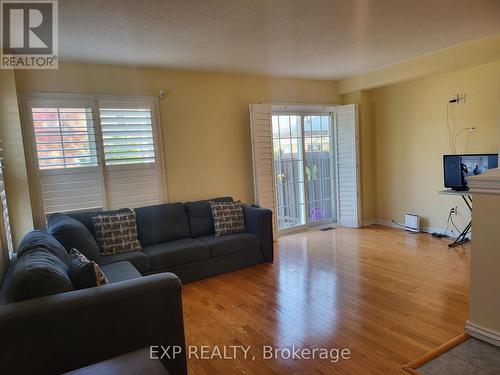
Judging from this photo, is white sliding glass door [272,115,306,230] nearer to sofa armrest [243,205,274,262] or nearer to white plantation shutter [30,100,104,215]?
sofa armrest [243,205,274,262]

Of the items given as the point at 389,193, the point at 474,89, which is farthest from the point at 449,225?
the point at 474,89

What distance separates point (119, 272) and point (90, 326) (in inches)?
45.7

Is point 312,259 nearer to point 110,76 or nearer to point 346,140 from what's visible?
point 346,140

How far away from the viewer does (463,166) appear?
4.20 m

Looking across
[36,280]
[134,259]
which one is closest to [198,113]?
[134,259]

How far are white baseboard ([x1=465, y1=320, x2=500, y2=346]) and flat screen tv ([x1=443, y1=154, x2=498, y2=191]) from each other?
2246 millimetres

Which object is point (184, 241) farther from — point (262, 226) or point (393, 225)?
point (393, 225)

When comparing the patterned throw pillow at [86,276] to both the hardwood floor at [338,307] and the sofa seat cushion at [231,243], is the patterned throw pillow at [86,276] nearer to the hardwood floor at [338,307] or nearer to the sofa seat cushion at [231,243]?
the hardwood floor at [338,307]

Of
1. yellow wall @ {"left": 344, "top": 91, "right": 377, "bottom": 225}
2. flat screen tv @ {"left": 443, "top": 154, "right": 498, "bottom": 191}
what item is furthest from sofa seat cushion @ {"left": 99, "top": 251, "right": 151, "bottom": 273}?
yellow wall @ {"left": 344, "top": 91, "right": 377, "bottom": 225}

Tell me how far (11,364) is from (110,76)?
128 inches

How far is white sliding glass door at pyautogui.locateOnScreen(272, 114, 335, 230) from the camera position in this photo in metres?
5.39

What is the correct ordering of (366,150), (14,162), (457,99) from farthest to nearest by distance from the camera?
(366,150) → (457,99) → (14,162)

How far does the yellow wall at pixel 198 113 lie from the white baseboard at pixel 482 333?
10.6 ft

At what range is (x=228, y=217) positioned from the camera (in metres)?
4.19
